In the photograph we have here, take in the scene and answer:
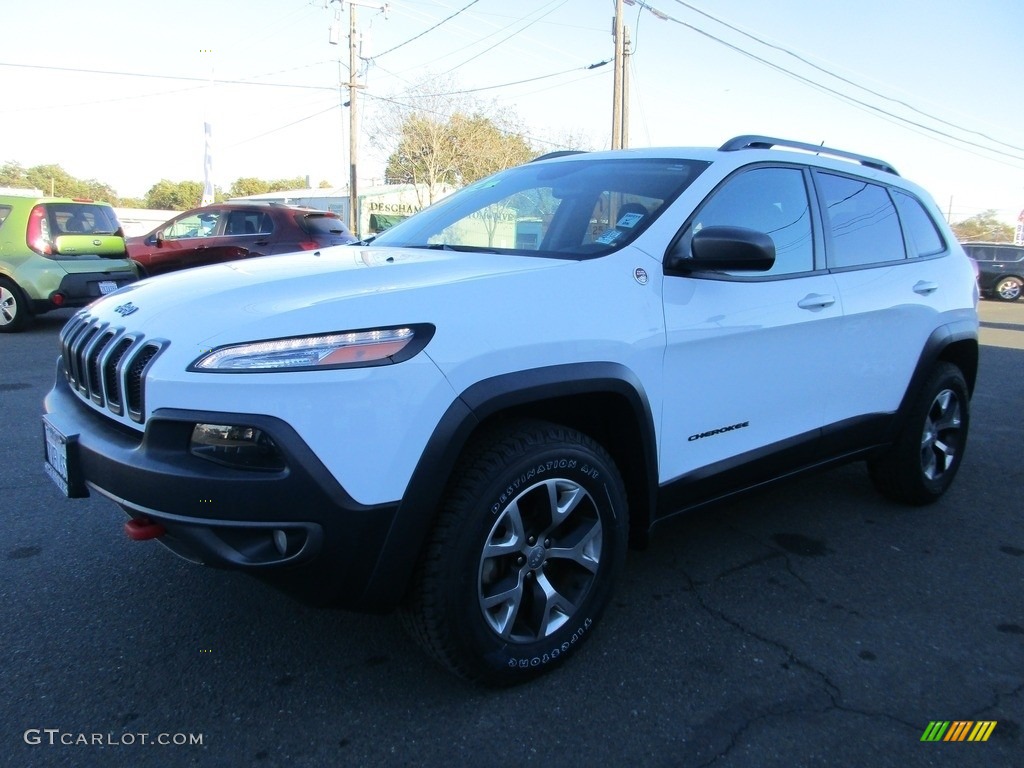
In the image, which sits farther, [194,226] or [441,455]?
[194,226]

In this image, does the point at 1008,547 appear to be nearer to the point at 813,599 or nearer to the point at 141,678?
the point at 813,599

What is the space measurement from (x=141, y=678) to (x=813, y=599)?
252cm

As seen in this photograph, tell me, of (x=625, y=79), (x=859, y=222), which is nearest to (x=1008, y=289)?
(x=625, y=79)

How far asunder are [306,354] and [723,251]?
1460mm

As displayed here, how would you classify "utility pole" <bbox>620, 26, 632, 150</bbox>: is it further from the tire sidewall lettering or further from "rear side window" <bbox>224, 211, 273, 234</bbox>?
the tire sidewall lettering

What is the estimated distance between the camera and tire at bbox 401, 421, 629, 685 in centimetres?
216

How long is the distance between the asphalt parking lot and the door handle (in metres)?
1.01

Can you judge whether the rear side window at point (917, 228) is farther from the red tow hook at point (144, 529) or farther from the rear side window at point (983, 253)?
the rear side window at point (983, 253)

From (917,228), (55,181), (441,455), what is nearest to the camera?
(441,455)

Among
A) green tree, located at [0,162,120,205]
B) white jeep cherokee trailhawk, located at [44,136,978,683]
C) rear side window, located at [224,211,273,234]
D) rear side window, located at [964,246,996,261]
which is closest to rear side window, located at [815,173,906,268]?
white jeep cherokee trailhawk, located at [44,136,978,683]

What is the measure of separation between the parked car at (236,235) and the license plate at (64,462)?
26.9 ft

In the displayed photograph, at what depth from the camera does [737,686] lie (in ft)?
8.20

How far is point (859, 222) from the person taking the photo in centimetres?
370

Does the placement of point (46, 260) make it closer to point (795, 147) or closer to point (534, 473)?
point (795, 147)
